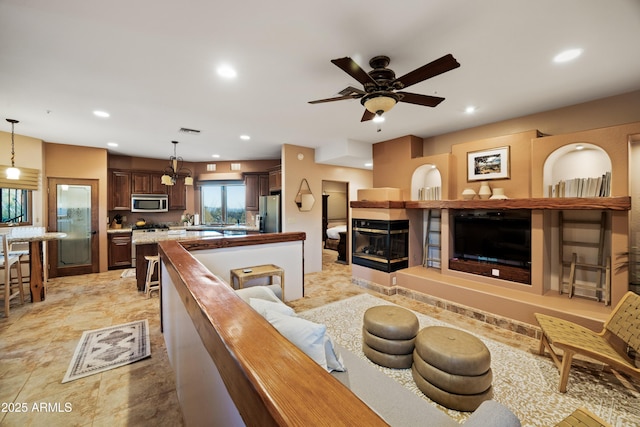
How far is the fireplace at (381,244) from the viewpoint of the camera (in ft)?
14.7

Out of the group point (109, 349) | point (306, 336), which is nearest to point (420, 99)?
point (306, 336)

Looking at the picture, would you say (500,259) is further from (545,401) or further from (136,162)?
(136,162)

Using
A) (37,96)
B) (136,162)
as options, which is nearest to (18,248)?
(37,96)

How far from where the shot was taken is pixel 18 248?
406 centimetres

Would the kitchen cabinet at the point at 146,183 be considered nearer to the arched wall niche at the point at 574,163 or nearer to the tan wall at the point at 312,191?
the tan wall at the point at 312,191

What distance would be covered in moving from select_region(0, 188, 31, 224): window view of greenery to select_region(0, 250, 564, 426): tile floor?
146 centimetres

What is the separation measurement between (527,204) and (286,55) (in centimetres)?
346

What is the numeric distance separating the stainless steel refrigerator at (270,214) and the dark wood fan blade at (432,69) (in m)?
3.96

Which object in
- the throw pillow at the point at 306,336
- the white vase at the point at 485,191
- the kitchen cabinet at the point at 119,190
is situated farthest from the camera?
the kitchen cabinet at the point at 119,190

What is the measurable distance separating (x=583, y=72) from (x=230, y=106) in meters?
3.95

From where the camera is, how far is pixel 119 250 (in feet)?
19.4

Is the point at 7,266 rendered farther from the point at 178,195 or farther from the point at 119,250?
the point at 178,195

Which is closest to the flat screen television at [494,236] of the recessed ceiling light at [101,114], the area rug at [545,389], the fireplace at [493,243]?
the fireplace at [493,243]

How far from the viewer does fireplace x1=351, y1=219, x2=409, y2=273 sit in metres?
4.49
